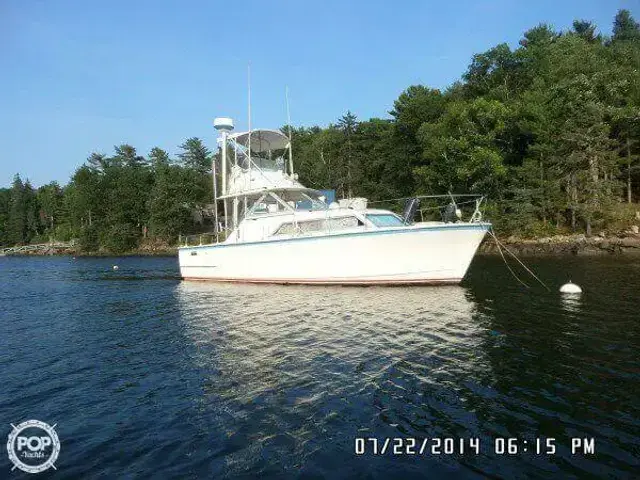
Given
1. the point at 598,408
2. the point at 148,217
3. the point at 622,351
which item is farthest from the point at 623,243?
the point at 148,217

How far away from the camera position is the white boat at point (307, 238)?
60.2 feet

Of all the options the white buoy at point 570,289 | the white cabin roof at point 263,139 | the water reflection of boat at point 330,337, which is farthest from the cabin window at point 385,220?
the white cabin roof at point 263,139

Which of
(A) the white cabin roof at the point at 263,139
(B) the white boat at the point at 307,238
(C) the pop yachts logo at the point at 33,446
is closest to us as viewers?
(C) the pop yachts logo at the point at 33,446

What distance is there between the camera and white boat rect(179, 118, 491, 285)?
60.2 feet

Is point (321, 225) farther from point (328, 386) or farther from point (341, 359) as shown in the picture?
point (328, 386)

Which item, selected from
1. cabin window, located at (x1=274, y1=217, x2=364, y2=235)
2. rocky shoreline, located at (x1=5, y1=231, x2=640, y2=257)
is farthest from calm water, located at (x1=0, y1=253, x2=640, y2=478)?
rocky shoreline, located at (x1=5, y1=231, x2=640, y2=257)

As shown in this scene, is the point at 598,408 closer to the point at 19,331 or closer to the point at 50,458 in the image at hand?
the point at 50,458

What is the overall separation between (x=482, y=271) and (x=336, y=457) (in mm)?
21948

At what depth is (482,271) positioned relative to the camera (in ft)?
83.7

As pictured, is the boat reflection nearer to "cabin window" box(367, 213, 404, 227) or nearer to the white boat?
the white boat

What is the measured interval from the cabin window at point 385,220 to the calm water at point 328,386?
14.5 ft

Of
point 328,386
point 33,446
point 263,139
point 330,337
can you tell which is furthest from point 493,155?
point 33,446

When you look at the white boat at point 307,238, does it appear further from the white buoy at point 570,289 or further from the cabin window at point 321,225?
the white buoy at point 570,289

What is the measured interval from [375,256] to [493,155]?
28339 millimetres
